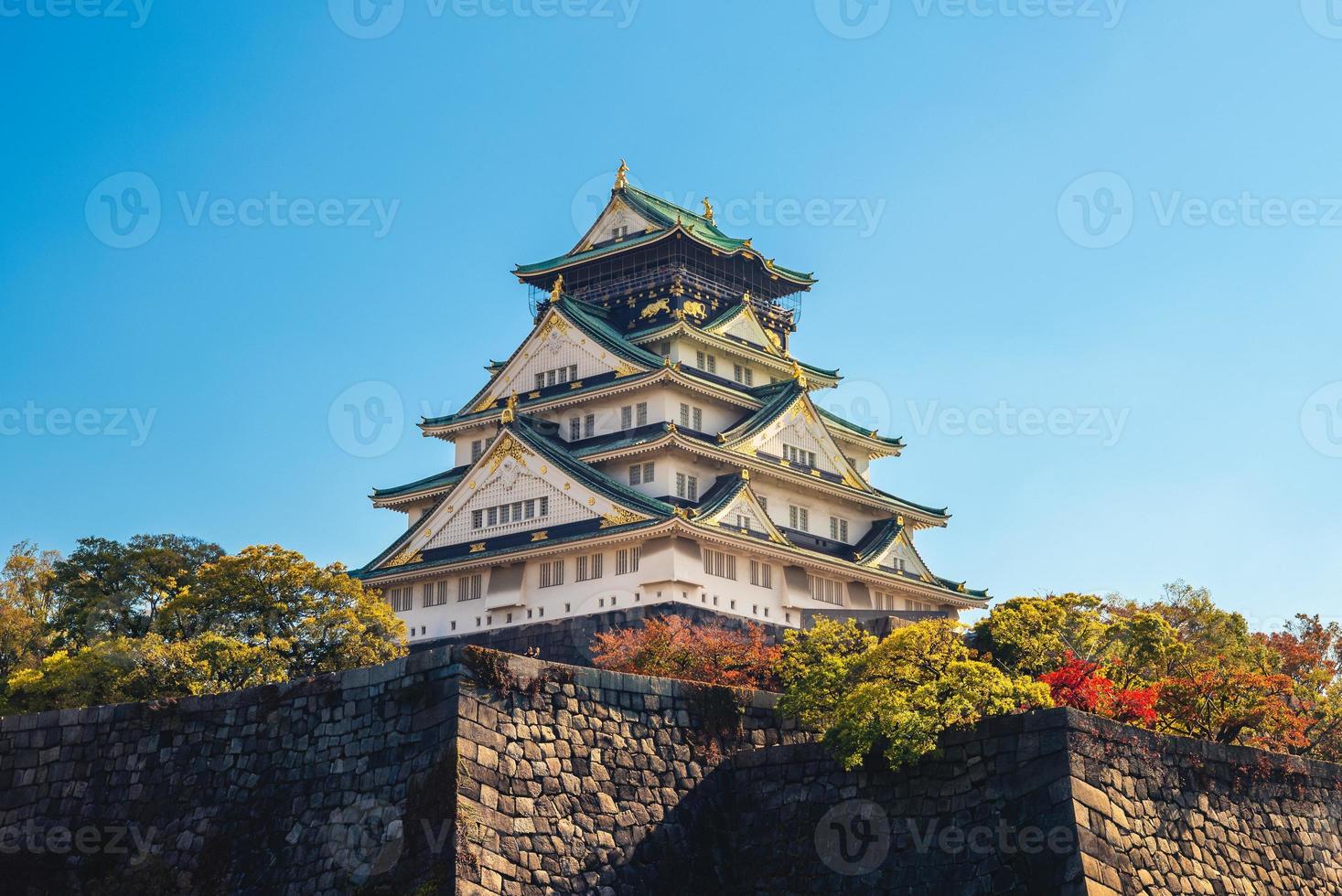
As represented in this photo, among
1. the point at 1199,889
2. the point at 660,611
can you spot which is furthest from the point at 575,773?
the point at 660,611

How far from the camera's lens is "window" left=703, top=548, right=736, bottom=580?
55.1 meters

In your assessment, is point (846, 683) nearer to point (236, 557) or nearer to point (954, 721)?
point (954, 721)

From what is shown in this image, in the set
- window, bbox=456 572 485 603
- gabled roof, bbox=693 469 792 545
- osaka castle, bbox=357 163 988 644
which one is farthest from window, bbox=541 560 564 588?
gabled roof, bbox=693 469 792 545

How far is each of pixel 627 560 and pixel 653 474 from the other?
169 inches

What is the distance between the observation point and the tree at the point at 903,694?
26391 millimetres

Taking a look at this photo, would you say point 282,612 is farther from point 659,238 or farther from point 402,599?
point 659,238

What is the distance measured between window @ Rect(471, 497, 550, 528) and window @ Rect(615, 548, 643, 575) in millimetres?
3196

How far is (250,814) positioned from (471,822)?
416 cm

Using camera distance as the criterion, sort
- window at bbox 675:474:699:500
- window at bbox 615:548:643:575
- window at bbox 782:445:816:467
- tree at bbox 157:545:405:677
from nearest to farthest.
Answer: tree at bbox 157:545:405:677 → window at bbox 615:548:643:575 → window at bbox 675:474:699:500 → window at bbox 782:445:816:467

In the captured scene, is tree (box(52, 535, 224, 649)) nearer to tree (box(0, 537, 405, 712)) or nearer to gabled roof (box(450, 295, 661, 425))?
tree (box(0, 537, 405, 712))

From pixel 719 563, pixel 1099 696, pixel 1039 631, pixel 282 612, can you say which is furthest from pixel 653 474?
pixel 1099 696

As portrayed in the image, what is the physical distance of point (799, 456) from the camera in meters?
61.5

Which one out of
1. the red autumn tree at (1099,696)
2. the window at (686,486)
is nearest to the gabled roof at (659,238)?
the window at (686,486)

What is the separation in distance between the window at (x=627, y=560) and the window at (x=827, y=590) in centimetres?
714
